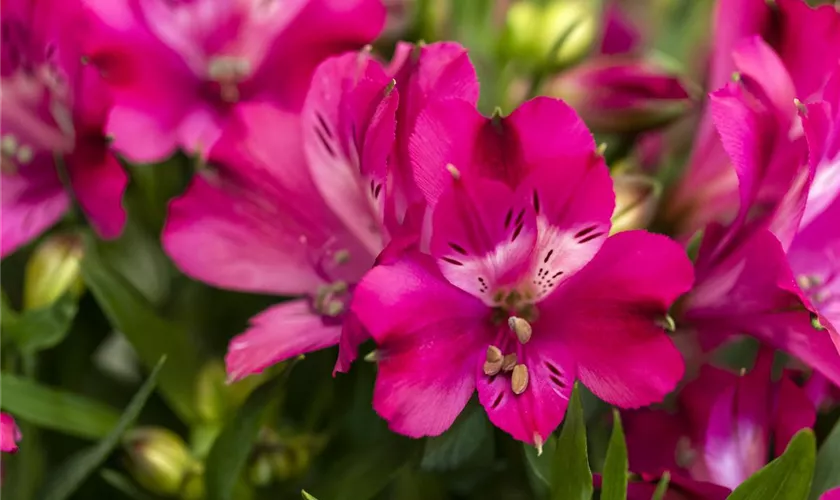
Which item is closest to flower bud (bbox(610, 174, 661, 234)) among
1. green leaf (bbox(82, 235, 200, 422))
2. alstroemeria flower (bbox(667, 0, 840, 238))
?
alstroemeria flower (bbox(667, 0, 840, 238))

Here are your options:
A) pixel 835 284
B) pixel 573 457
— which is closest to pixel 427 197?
pixel 573 457

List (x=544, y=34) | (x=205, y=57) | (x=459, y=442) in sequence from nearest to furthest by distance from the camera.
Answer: (x=459, y=442)
(x=205, y=57)
(x=544, y=34)

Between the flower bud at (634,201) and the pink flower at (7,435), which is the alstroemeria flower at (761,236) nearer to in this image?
the flower bud at (634,201)

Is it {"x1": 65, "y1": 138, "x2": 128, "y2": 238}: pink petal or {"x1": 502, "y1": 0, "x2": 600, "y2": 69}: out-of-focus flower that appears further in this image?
{"x1": 502, "y1": 0, "x2": 600, "y2": 69}: out-of-focus flower

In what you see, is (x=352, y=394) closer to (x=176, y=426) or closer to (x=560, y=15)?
(x=176, y=426)

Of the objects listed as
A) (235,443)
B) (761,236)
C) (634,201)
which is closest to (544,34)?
(634,201)

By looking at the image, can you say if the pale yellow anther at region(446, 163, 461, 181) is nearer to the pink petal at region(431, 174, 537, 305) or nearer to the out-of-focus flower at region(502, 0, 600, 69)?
the pink petal at region(431, 174, 537, 305)

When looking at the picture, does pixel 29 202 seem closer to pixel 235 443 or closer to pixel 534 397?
pixel 235 443

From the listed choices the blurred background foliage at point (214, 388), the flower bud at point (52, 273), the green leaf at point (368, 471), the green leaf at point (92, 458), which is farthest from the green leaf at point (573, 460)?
the flower bud at point (52, 273)
